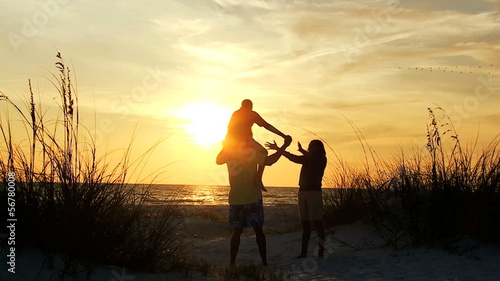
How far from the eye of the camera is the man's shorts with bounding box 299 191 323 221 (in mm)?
8539

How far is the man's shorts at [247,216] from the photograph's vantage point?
7.56 m

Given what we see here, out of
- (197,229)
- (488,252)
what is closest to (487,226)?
(488,252)

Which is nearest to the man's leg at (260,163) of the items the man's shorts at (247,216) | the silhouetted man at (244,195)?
the silhouetted man at (244,195)

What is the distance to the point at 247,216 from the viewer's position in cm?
759

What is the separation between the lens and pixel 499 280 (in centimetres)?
598

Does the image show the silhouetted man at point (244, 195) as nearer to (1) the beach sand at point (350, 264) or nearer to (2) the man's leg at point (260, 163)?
(2) the man's leg at point (260, 163)

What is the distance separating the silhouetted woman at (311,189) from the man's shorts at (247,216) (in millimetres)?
Result: 1266

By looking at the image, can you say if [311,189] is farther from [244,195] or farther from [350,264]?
[350,264]

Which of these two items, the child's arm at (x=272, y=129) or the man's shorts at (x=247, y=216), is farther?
the child's arm at (x=272, y=129)

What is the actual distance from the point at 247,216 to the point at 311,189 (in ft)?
5.07

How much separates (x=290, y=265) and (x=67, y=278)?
3.67 m

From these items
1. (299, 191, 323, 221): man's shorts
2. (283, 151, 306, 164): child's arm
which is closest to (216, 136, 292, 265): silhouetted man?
(283, 151, 306, 164): child's arm

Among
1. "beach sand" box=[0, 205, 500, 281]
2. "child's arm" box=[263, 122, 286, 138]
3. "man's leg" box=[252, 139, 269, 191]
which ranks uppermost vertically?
"child's arm" box=[263, 122, 286, 138]

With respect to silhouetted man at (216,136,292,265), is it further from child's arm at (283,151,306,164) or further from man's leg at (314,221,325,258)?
man's leg at (314,221,325,258)
